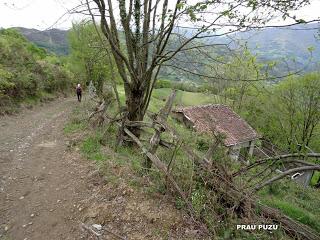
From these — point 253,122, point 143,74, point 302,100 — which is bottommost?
point 253,122

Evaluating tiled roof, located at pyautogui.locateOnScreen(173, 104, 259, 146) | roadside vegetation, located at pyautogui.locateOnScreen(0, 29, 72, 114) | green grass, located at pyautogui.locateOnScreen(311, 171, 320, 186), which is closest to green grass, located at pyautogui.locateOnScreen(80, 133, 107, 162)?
roadside vegetation, located at pyautogui.locateOnScreen(0, 29, 72, 114)

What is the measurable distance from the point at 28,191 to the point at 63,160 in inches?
67.9

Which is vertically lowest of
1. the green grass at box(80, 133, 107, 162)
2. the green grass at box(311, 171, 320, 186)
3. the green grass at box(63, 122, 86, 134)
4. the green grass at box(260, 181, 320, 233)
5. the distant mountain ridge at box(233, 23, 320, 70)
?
the green grass at box(311, 171, 320, 186)

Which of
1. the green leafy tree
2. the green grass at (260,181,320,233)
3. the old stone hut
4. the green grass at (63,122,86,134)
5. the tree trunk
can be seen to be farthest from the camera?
the old stone hut

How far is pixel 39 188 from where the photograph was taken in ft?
19.1

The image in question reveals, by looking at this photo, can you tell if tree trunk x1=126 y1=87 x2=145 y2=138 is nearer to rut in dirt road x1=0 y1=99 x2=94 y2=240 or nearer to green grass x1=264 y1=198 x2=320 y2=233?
rut in dirt road x1=0 y1=99 x2=94 y2=240

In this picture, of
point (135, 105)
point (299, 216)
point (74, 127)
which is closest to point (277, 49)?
point (299, 216)

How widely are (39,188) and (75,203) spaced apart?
1317 millimetres

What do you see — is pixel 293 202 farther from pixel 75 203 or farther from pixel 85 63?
pixel 85 63

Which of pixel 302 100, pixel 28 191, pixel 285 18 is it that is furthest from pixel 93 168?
pixel 302 100

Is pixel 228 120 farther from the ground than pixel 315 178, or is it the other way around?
pixel 228 120

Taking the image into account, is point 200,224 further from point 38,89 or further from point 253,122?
point 253,122

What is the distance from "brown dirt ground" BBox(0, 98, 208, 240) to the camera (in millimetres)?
4192

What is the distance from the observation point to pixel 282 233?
3926 mm
